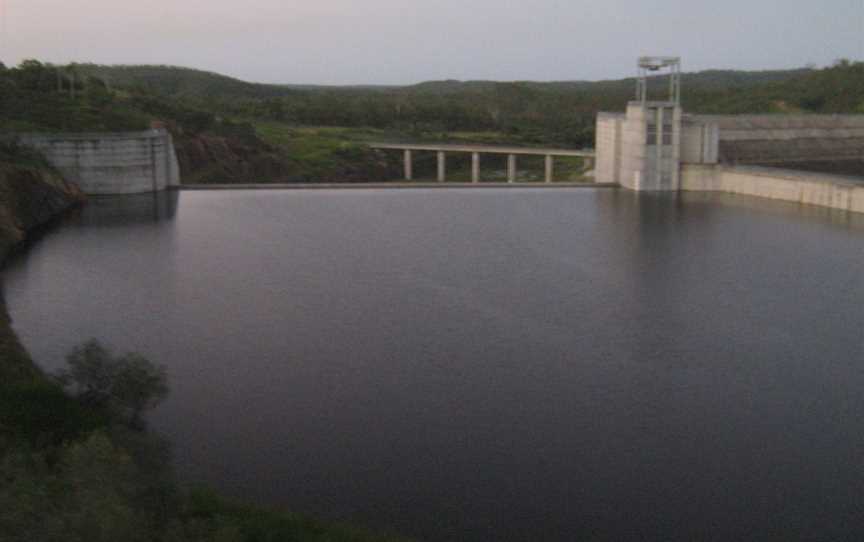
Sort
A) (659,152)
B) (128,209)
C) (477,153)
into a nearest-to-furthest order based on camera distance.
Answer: (128,209) → (659,152) → (477,153)

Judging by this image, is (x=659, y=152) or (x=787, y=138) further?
(x=787, y=138)

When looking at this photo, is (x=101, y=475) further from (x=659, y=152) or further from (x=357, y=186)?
(x=659, y=152)

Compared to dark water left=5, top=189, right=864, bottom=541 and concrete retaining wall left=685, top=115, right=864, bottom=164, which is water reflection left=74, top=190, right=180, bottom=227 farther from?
concrete retaining wall left=685, top=115, right=864, bottom=164

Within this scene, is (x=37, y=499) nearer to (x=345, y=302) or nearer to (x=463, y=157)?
(x=345, y=302)

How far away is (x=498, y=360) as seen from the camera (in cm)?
1350

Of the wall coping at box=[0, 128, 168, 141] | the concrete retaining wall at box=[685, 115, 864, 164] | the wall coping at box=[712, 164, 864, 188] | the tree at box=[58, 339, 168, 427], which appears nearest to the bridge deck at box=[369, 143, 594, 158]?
the concrete retaining wall at box=[685, 115, 864, 164]

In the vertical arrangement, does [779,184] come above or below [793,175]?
below

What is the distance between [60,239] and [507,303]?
11243 mm

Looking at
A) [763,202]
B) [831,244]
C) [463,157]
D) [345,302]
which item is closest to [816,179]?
[763,202]

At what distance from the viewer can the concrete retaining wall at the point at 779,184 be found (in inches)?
1057

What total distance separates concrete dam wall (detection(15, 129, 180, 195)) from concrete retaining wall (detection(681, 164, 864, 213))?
1583 cm

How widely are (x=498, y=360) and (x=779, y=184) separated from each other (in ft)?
60.1

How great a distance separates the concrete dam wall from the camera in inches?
1130

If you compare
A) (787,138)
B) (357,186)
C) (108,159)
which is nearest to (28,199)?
(108,159)
